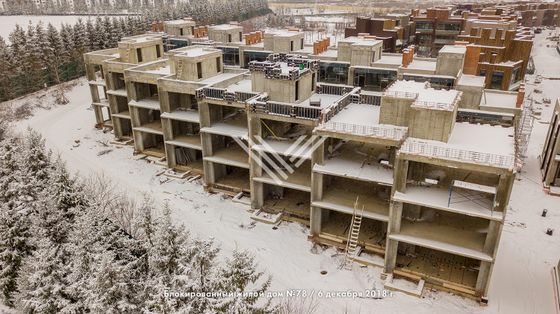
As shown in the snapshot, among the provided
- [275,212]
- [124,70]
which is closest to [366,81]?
[275,212]

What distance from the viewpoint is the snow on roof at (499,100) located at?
42250 millimetres

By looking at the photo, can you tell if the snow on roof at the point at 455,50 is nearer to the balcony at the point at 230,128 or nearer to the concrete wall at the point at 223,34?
the balcony at the point at 230,128

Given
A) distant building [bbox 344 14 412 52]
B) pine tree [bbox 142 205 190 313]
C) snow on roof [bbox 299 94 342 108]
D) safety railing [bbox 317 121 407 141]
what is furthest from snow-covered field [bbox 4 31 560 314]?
distant building [bbox 344 14 412 52]

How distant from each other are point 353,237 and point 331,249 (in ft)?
8.36

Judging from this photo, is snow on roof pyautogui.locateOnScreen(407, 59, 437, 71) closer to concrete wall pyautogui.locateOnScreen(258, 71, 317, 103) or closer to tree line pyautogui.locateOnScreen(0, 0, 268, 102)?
concrete wall pyautogui.locateOnScreen(258, 71, 317, 103)

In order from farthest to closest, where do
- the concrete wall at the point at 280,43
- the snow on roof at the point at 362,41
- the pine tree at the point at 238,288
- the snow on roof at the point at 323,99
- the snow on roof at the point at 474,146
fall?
the concrete wall at the point at 280,43 → the snow on roof at the point at 362,41 → the snow on roof at the point at 323,99 → the snow on roof at the point at 474,146 → the pine tree at the point at 238,288

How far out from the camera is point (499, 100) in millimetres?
44375

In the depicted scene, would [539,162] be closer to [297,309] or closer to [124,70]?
[297,309]

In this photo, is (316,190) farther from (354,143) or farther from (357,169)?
(354,143)

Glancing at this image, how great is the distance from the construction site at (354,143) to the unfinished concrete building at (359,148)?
0.42ft

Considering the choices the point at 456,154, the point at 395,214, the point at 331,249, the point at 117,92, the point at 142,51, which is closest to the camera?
the point at 456,154

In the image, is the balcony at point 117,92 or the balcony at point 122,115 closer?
the balcony at point 117,92

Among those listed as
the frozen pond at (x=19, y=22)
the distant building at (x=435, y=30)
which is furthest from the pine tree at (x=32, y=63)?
the distant building at (x=435, y=30)

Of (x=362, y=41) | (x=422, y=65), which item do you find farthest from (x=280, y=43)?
(x=422, y=65)
